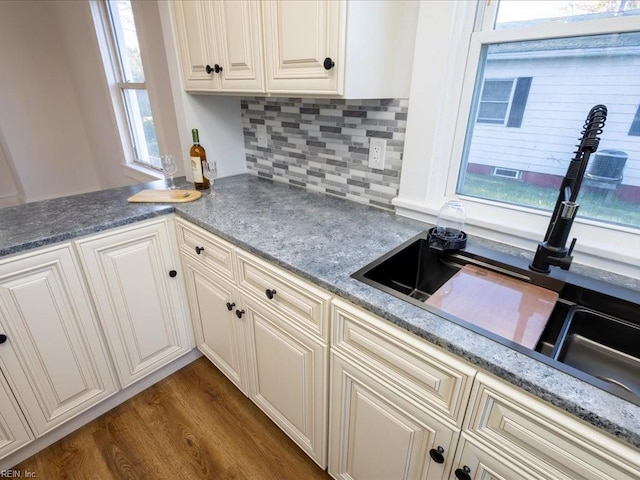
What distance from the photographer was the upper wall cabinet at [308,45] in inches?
Answer: 40.8

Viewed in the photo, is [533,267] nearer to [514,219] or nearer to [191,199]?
[514,219]

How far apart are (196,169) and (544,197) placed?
5.13ft

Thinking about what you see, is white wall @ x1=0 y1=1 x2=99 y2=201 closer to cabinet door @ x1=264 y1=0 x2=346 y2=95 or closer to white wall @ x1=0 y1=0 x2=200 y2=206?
white wall @ x1=0 y1=0 x2=200 y2=206

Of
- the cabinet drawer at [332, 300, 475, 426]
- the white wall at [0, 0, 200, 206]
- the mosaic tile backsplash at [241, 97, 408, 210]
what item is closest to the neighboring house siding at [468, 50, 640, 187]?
the mosaic tile backsplash at [241, 97, 408, 210]

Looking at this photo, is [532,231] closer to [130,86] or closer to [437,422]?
[437,422]

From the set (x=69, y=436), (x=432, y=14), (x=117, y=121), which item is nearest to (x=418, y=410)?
(x=432, y=14)

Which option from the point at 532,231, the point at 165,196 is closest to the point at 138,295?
the point at 165,196

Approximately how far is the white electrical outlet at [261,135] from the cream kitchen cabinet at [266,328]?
28.3 inches

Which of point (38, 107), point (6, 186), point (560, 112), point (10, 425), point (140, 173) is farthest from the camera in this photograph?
point (6, 186)

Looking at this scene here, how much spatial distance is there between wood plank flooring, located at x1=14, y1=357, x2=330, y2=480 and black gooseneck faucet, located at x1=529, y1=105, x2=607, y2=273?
1188mm

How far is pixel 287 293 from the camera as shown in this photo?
3.47ft

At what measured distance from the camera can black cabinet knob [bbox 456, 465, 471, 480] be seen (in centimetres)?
75

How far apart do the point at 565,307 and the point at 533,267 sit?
137 mm

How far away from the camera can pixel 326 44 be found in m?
1.05
